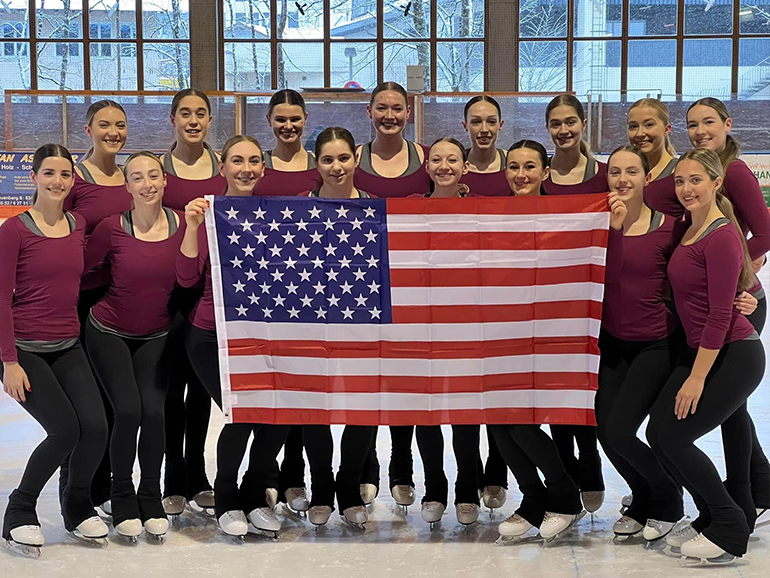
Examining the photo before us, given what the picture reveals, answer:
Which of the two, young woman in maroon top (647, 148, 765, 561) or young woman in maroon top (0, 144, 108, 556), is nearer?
young woman in maroon top (647, 148, 765, 561)

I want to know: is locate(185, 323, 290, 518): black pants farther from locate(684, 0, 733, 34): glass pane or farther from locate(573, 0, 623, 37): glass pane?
locate(684, 0, 733, 34): glass pane

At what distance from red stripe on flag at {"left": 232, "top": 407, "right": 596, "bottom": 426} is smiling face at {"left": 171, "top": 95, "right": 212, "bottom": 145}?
1346 millimetres

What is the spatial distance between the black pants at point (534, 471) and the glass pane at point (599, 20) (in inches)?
728

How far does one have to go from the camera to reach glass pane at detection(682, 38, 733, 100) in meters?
21.0

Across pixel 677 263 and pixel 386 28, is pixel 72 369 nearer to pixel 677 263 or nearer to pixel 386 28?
pixel 677 263

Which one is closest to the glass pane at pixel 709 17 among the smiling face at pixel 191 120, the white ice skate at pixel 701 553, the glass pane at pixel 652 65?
the glass pane at pixel 652 65

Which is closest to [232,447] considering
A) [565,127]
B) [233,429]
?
[233,429]

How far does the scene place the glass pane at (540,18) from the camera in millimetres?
20984

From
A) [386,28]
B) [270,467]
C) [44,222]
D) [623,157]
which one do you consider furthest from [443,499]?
[386,28]

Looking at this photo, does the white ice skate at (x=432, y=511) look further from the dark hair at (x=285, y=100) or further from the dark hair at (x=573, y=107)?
the dark hair at (x=285, y=100)

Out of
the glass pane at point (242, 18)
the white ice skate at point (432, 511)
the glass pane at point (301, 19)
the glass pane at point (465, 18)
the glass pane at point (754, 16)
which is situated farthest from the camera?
the glass pane at point (301, 19)

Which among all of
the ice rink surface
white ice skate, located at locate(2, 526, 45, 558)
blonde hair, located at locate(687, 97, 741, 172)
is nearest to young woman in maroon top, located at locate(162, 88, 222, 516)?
the ice rink surface

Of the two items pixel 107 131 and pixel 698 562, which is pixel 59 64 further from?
pixel 698 562

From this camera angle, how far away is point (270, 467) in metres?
4.35
